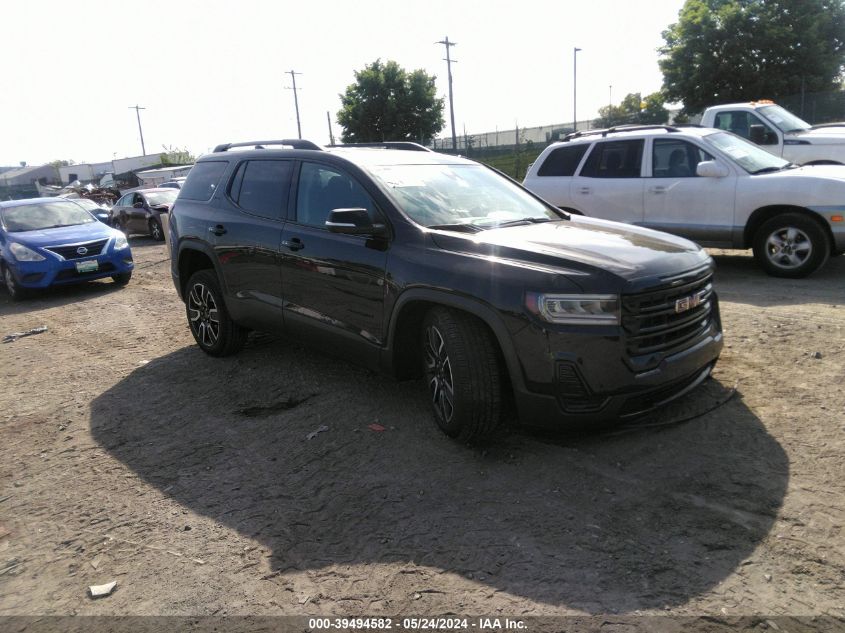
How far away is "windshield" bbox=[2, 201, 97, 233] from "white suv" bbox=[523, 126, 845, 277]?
26.0ft

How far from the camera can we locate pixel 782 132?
10.5 m

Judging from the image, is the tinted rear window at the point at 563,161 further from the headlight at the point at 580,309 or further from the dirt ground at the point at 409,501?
the headlight at the point at 580,309

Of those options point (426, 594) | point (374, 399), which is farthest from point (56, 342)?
point (426, 594)

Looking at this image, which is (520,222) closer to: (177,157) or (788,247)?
(788,247)

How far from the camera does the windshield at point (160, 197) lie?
1838 centimetres

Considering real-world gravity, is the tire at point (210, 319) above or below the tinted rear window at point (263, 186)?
below

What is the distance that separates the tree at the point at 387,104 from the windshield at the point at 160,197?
29.7 metres

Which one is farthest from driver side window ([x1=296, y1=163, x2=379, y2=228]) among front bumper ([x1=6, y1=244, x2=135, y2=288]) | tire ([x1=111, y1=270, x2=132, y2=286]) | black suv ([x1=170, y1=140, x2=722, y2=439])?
tire ([x1=111, y1=270, x2=132, y2=286])

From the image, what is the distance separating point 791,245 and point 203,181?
656cm

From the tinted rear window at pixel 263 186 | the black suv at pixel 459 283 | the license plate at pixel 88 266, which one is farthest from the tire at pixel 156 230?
the tinted rear window at pixel 263 186

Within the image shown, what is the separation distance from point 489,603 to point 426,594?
10.5 inches

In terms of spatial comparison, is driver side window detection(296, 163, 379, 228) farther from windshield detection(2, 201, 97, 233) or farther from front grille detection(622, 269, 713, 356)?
windshield detection(2, 201, 97, 233)

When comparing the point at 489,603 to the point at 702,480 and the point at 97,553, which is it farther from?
the point at 97,553

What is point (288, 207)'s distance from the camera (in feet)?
16.3
